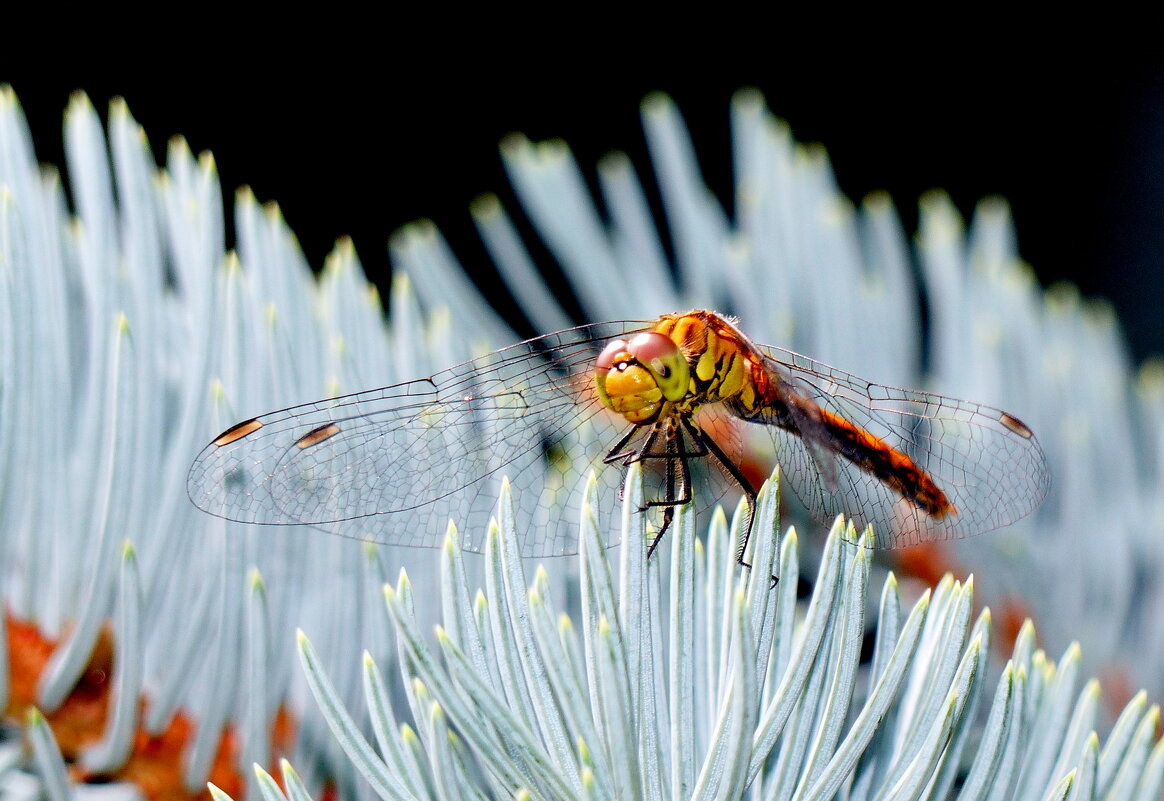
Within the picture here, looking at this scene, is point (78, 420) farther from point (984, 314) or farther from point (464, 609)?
point (984, 314)

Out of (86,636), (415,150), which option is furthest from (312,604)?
(415,150)

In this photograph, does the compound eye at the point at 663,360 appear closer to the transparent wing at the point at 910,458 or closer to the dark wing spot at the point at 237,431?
the transparent wing at the point at 910,458

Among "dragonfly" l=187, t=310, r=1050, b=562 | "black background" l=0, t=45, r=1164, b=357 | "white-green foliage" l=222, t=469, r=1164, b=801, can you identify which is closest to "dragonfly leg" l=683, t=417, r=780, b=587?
"dragonfly" l=187, t=310, r=1050, b=562

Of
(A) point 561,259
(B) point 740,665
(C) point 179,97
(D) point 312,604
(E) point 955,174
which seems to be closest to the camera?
(B) point 740,665

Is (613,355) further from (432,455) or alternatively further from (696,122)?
(696,122)

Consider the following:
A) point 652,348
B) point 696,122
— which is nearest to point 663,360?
point 652,348

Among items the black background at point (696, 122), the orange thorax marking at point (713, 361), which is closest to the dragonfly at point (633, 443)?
the orange thorax marking at point (713, 361)
